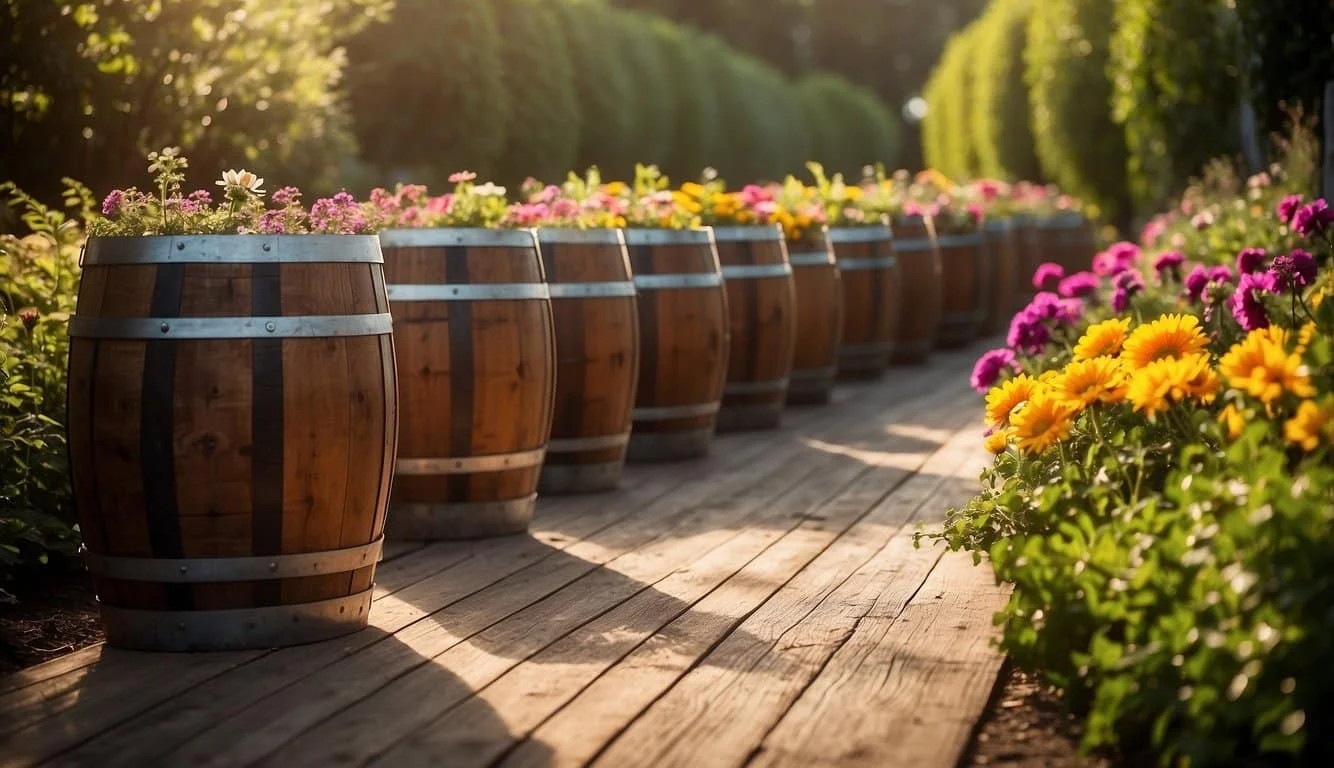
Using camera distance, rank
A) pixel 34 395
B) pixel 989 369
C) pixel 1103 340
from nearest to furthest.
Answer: pixel 1103 340 < pixel 34 395 < pixel 989 369

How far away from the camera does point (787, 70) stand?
6462cm

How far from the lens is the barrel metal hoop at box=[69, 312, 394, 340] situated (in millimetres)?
4277

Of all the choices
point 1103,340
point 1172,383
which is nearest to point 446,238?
point 1103,340

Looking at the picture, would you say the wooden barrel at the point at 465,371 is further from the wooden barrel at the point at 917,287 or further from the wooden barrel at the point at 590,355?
the wooden barrel at the point at 917,287

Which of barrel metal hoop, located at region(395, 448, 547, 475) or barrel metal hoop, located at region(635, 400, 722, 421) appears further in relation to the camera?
barrel metal hoop, located at region(635, 400, 722, 421)

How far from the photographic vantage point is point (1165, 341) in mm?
4191

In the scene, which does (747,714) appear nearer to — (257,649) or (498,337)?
(257,649)

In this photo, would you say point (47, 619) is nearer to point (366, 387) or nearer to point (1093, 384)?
point (366, 387)

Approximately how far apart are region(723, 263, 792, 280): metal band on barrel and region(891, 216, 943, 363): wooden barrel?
334cm

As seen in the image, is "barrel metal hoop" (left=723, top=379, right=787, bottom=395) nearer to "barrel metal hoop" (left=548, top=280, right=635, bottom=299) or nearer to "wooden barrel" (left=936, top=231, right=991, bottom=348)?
"barrel metal hoop" (left=548, top=280, right=635, bottom=299)

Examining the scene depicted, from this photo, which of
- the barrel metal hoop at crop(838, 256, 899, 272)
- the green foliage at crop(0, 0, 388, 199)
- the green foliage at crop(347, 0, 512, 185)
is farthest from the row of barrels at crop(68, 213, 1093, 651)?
the green foliage at crop(347, 0, 512, 185)

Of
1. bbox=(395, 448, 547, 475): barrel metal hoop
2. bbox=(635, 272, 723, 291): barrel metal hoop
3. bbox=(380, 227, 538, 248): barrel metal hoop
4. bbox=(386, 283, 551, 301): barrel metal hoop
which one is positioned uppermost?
bbox=(380, 227, 538, 248): barrel metal hoop

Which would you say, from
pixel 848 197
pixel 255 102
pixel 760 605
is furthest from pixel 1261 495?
pixel 848 197

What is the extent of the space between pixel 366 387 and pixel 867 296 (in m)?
6.81
